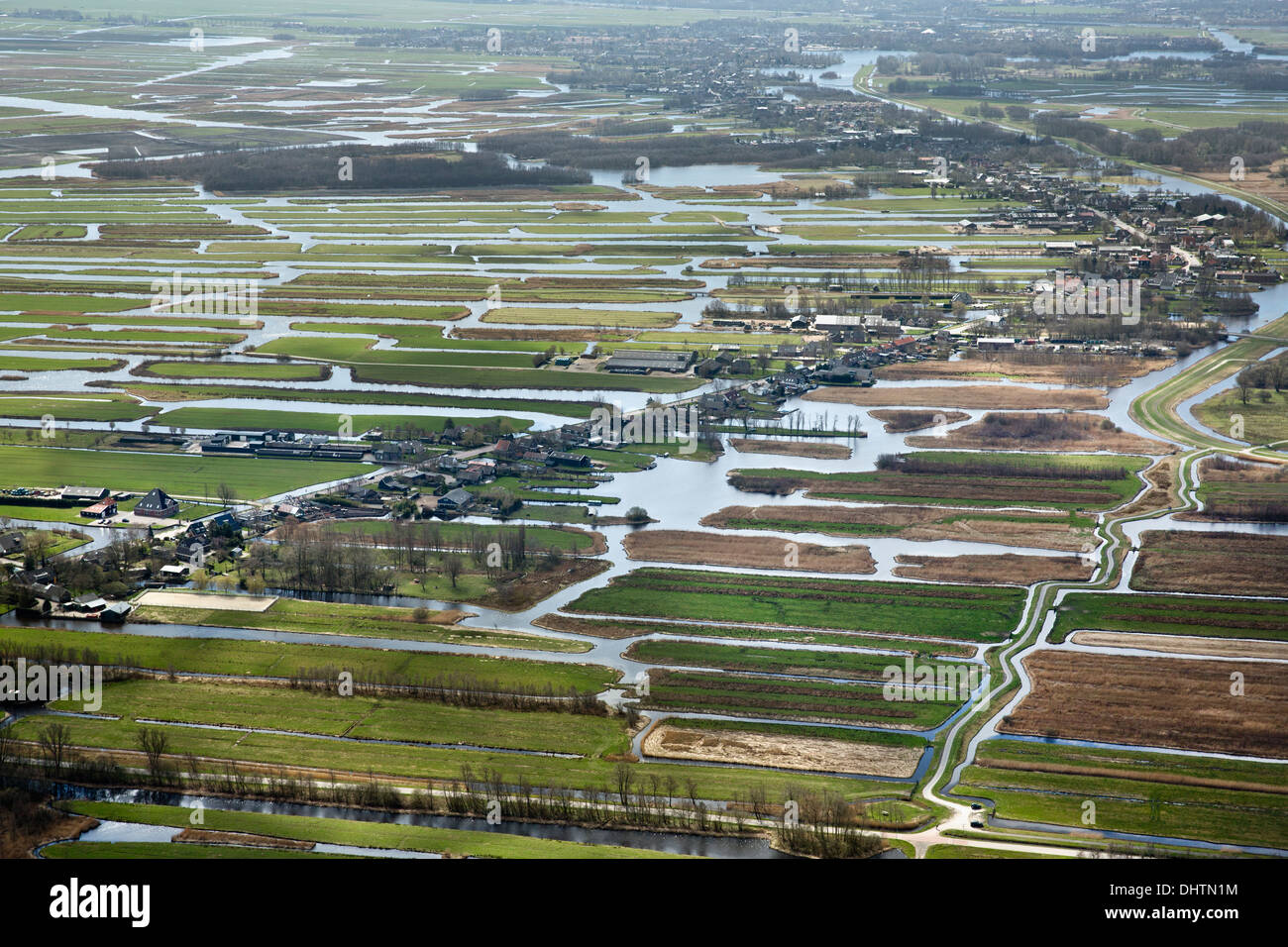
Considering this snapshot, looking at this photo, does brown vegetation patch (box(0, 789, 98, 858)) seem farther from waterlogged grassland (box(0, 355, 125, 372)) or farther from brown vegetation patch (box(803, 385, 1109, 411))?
waterlogged grassland (box(0, 355, 125, 372))

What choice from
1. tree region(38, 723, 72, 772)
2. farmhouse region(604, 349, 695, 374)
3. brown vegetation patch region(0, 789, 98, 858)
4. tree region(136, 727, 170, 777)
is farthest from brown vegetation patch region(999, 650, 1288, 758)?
farmhouse region(604, 349, 695, 374)

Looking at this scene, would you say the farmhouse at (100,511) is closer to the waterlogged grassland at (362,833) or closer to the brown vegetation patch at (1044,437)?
the waterlogged grassland at (362,833)

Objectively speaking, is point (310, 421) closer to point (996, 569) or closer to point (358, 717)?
point (358, 717)

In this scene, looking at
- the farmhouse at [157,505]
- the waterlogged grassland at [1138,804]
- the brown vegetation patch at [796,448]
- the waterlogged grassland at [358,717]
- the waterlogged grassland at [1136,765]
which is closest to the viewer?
the waterlogged grassland at [1138,804]

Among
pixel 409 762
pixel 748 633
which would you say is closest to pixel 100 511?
pixel 409 762

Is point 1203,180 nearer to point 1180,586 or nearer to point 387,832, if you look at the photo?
point 1180,586

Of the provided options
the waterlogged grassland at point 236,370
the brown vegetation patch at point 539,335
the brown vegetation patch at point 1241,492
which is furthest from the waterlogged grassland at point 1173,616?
the waterlogged grassland at point 236,370
